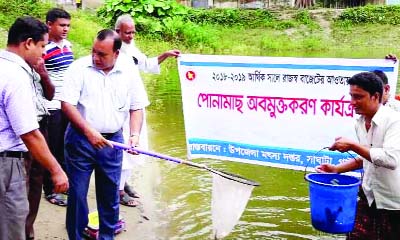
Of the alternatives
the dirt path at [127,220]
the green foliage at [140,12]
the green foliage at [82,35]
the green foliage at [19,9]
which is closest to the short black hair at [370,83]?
the dirt path at [127,220]

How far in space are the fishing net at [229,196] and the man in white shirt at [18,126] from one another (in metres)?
1.48

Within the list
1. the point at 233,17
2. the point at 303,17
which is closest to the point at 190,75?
the point at 233,17

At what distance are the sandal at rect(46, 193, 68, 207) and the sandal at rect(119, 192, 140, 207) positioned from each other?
0.59m

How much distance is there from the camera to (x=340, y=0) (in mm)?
38469

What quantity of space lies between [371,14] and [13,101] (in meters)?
31.0

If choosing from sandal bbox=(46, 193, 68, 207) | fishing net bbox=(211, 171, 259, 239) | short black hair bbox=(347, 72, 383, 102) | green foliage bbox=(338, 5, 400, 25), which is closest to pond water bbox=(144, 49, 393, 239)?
fishing net bbox=(211, 171, 259, 239)

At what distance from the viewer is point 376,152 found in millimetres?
3406

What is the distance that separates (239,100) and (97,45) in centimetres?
186

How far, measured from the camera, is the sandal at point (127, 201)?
570 centimetres

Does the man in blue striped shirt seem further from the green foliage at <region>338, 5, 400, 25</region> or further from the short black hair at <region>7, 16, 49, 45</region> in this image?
the green foliage at <region>338, 5, 400, 25</region>

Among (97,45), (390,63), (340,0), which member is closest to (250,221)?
(390,63)

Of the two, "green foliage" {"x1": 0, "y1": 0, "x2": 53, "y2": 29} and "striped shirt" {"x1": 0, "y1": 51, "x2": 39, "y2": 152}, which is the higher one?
"green foliage" {"x1": 0, "y1": 0, "x2": 53, "y2": 29}

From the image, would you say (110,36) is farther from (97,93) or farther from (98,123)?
(98,123)

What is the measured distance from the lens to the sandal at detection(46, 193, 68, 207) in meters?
5.47
